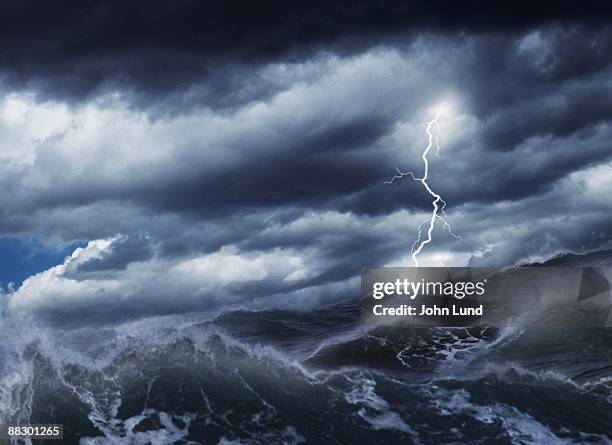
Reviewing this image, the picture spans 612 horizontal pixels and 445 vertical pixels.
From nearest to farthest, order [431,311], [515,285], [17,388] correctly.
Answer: [17,388], [431,311], [515,285]

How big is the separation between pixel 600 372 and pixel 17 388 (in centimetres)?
3346

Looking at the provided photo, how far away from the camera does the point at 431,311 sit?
204ft

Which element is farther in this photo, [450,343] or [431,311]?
[431,311]

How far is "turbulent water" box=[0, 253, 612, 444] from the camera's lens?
25.4 meters

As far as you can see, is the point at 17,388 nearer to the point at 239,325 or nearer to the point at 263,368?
the point at 263,368

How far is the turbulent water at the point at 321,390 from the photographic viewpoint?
83.3ft

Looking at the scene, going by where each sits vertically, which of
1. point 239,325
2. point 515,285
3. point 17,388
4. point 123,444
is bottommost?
point 123,444

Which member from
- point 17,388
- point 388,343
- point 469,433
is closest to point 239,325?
point 388,343

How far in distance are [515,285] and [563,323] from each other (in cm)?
2500

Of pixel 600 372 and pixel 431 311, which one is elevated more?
pixel 431 311

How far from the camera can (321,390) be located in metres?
30.5

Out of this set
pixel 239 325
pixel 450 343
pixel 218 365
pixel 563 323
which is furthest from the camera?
pixel 239 325

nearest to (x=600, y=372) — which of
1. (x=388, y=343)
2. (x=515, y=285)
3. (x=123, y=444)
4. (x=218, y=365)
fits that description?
(x=388, y=343)

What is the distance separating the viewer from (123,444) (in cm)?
2475
